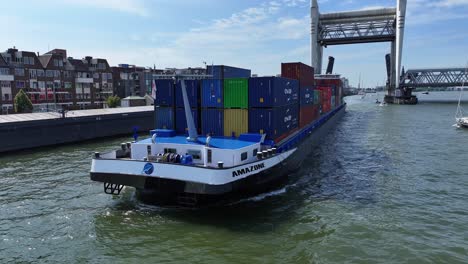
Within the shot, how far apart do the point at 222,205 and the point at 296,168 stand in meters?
8.82

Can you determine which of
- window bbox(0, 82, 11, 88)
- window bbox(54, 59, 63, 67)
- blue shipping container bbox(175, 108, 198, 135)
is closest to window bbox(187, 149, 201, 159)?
blue shipping container bbox(175, 108, 198, 135)

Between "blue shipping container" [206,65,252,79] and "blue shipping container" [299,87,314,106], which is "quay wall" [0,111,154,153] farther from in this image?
"blue shipping container" [299,87,314,106]

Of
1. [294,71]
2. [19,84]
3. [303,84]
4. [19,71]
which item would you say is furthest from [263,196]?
[19,71]

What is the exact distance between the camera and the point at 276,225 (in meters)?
13.5

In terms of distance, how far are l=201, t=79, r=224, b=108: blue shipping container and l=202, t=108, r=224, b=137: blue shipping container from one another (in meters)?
0.37

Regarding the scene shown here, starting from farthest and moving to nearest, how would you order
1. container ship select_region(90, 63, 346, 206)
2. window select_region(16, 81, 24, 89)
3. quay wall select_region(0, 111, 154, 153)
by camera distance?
window select_region(16, 81, 24, 89) → quay wall select_region(0, 111, 154, 153) → container ship select_region(90, 63, 346, 206)

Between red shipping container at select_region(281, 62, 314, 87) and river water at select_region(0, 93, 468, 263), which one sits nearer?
river water at select_region(0, 93, 468, 263)

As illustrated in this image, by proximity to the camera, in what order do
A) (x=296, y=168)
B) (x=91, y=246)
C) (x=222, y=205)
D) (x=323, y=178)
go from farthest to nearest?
(x=296, y=168)
(x=323, y=178)
(x=222, y=205)
(x=91, y=246)

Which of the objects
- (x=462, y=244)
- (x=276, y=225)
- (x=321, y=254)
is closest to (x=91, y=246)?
(x=276, y=225)

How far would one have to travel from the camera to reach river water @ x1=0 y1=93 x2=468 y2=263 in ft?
36.8

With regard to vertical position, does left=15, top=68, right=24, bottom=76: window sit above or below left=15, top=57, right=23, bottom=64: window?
below

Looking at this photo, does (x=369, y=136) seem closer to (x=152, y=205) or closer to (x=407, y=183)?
(x=407, y=183)

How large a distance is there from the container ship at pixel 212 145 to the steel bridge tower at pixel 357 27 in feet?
234

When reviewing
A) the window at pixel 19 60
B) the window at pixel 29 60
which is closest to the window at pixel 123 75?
the window at pixel 29 60
